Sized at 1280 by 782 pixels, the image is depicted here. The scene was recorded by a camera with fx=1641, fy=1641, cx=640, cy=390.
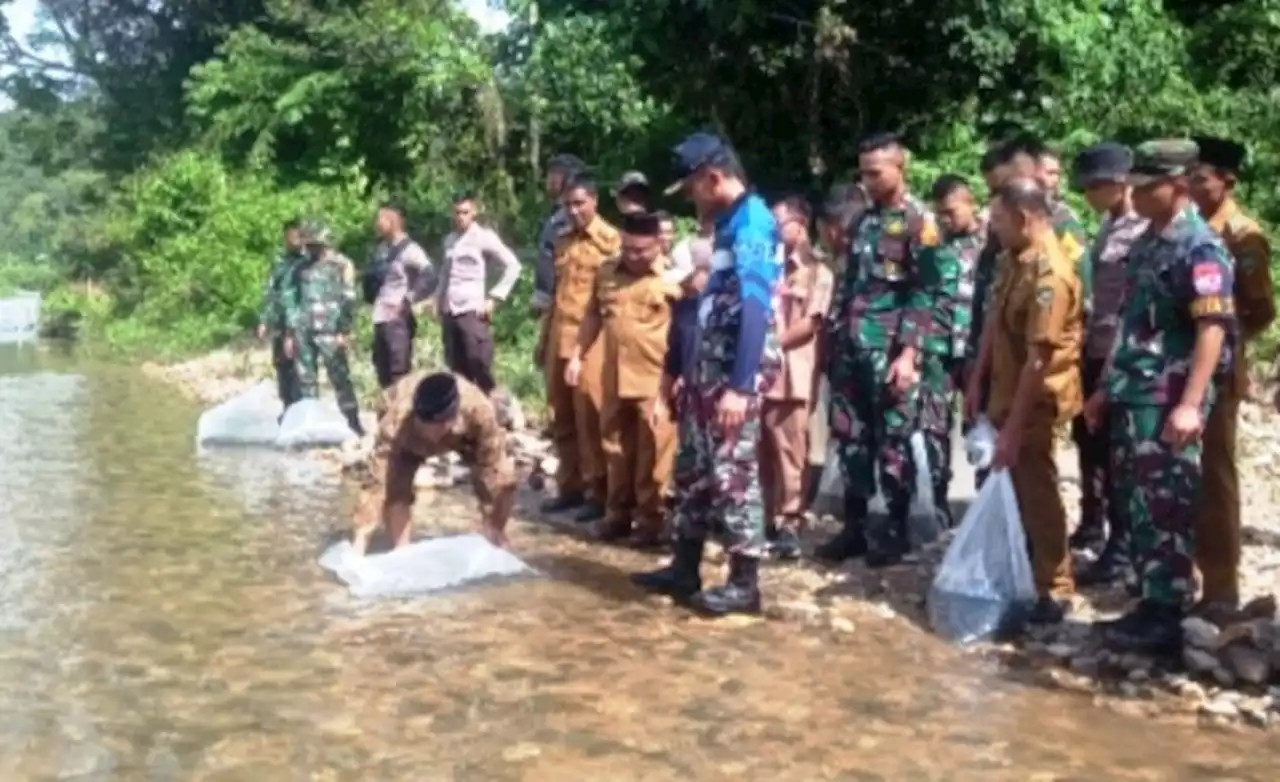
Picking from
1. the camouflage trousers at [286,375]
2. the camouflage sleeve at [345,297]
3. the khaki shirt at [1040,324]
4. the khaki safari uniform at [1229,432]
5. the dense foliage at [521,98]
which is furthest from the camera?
the dense foliage at [521,98]

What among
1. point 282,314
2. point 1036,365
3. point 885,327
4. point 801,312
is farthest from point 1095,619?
point 282,314

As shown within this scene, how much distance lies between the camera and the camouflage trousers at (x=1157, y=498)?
5164 mm

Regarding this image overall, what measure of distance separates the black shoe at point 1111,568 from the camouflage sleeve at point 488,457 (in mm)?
2338

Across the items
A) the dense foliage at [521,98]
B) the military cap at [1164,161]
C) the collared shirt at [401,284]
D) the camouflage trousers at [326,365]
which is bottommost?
the camouflage trousers at [326,365]

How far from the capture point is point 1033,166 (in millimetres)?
6324

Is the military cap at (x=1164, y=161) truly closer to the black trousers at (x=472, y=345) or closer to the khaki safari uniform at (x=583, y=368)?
the khaki safari uniform at (x=583, y=368)

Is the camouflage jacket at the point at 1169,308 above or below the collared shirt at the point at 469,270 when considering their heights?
below

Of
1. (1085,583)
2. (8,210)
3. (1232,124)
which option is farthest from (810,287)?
(8,210)

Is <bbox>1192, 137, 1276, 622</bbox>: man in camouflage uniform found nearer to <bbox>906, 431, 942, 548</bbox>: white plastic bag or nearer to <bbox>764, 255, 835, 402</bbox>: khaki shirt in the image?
<bbox>906, 431, 942, 548</bbox>: white plastic bag

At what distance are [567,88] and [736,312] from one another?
11756mm

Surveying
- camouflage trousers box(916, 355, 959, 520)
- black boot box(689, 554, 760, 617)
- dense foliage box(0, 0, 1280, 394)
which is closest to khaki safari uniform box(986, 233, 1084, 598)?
camouflage trousers box(916, 355, 959, 520)

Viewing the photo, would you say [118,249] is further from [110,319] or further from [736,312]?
[736,312]

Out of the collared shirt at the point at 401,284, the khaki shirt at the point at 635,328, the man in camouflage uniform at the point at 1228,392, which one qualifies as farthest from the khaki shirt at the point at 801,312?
the collared shirt at the point at 401,284

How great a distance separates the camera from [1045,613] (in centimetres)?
591
